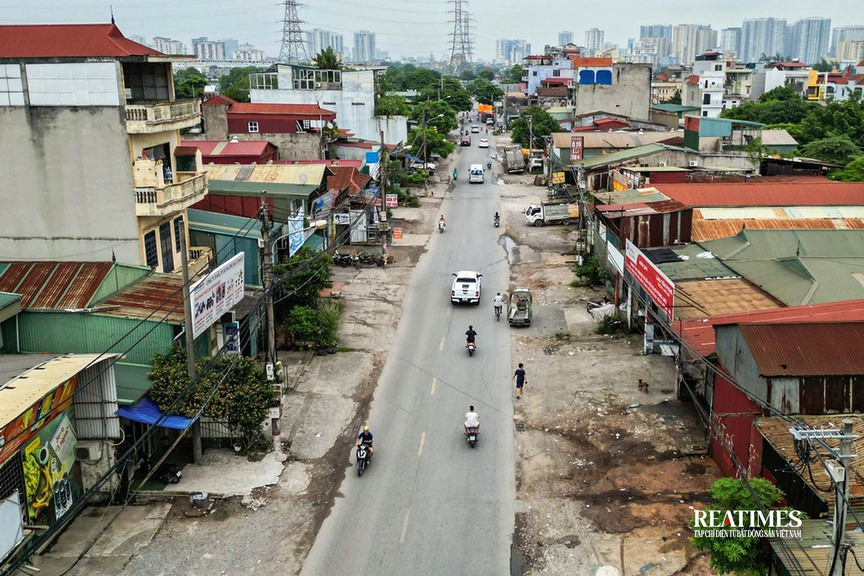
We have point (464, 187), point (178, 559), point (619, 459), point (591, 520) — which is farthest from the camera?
point (464, 187)

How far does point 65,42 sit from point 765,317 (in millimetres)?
22462

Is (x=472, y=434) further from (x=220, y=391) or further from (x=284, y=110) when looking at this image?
(x=284, y=110)

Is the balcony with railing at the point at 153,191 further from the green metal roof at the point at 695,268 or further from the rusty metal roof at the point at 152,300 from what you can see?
the green metal roof at the point at 695,268

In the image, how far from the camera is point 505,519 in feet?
64.3

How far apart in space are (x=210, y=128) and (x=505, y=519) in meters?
47.8

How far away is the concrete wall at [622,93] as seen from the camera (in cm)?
8900

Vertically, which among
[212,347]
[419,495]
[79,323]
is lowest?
[419,495]

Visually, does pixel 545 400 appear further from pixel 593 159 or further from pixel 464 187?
pixel 464 187

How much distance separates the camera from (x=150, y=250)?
2728 centimetres

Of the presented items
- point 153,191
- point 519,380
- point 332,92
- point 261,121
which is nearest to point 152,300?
point 153,191

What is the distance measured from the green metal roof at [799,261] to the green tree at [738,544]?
1148 centimetres

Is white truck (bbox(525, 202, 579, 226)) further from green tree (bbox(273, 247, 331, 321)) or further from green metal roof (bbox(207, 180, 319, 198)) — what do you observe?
green tree (bbox(273, 247, 331, 321))

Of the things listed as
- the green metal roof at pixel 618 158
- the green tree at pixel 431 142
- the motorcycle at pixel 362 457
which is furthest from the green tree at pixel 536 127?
the motorcycle at pixel 362 457

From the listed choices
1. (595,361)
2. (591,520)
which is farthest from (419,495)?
(595,361)
